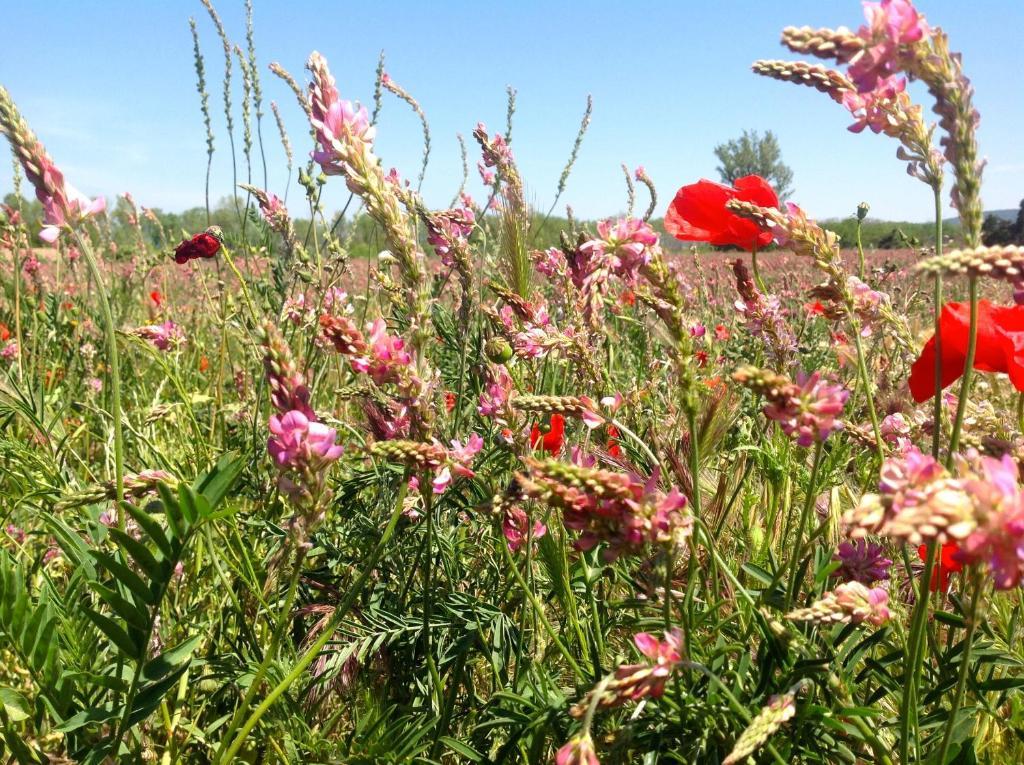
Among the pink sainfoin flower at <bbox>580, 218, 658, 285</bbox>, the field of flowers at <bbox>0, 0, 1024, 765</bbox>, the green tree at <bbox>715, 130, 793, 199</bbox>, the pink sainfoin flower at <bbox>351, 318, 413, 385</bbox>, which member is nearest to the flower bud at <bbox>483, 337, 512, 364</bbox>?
the field of flowers at <bbox>0, 0, 1024, 765</bbox>

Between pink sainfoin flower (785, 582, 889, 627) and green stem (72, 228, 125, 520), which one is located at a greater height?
Result: green stem (72, 228, 125, 520)

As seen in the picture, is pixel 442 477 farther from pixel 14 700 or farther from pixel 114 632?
pixel 14 700

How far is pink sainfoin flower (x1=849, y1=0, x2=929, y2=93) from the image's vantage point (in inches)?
31.2

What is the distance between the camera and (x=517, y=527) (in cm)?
148

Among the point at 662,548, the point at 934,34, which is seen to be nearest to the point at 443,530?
the point at 662,548

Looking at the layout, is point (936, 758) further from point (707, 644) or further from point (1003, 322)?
point (1003, 322)

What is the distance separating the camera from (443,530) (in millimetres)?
1763

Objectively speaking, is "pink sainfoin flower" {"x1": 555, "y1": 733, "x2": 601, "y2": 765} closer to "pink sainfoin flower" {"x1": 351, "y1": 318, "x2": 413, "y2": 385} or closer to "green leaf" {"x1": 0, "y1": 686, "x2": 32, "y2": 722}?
"pink sainfoin flower" {"x1": 351, "y1": 318, "x2": 413, "y2": 385}

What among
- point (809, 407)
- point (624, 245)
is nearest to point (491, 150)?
point (624, 245)

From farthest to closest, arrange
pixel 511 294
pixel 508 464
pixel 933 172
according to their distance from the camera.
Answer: pixel 508 464, pixel 511 294, pixel 933 172

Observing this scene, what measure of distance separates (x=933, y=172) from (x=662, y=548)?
1.85ft

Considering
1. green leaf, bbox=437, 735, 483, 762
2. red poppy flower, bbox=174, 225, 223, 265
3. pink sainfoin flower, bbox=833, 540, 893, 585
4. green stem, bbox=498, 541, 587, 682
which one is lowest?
green leaf, bbox=437, 735, 483, 762

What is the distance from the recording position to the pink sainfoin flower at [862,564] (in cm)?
117

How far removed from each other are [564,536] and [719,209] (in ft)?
2.63
